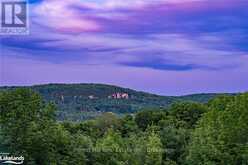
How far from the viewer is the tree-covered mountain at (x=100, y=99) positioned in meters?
65.8

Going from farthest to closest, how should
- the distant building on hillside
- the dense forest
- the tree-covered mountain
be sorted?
the distant building on hillside < the tree-covered mountain < the dense forest

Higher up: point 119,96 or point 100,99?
point 119,96

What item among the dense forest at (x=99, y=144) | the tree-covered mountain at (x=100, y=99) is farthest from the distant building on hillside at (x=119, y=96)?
the dense forest at (x=99, y=144)

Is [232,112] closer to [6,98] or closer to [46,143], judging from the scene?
[46,143]

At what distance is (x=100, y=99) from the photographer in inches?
3073

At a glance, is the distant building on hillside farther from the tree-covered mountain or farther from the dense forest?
the dense forest

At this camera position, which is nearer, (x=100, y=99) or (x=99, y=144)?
(x=99, y=144)

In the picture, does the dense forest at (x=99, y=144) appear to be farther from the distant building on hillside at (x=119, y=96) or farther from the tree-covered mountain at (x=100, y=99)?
the distant building on hillside at (x=119, y=96)

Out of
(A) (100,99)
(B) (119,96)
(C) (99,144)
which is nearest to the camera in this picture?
(C) (99,144)

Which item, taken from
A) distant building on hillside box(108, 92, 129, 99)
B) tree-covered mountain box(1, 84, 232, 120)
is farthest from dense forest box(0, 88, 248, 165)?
distant building on hillside box(108, 92, 129, 99)

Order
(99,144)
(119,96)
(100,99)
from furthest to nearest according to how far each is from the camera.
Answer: (119,96), (100,99), (99,144)

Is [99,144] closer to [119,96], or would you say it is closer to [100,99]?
[100,99]

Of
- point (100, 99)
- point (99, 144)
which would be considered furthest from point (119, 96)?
point (99, 144)

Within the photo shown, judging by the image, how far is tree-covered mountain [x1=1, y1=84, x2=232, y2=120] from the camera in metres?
65.8
